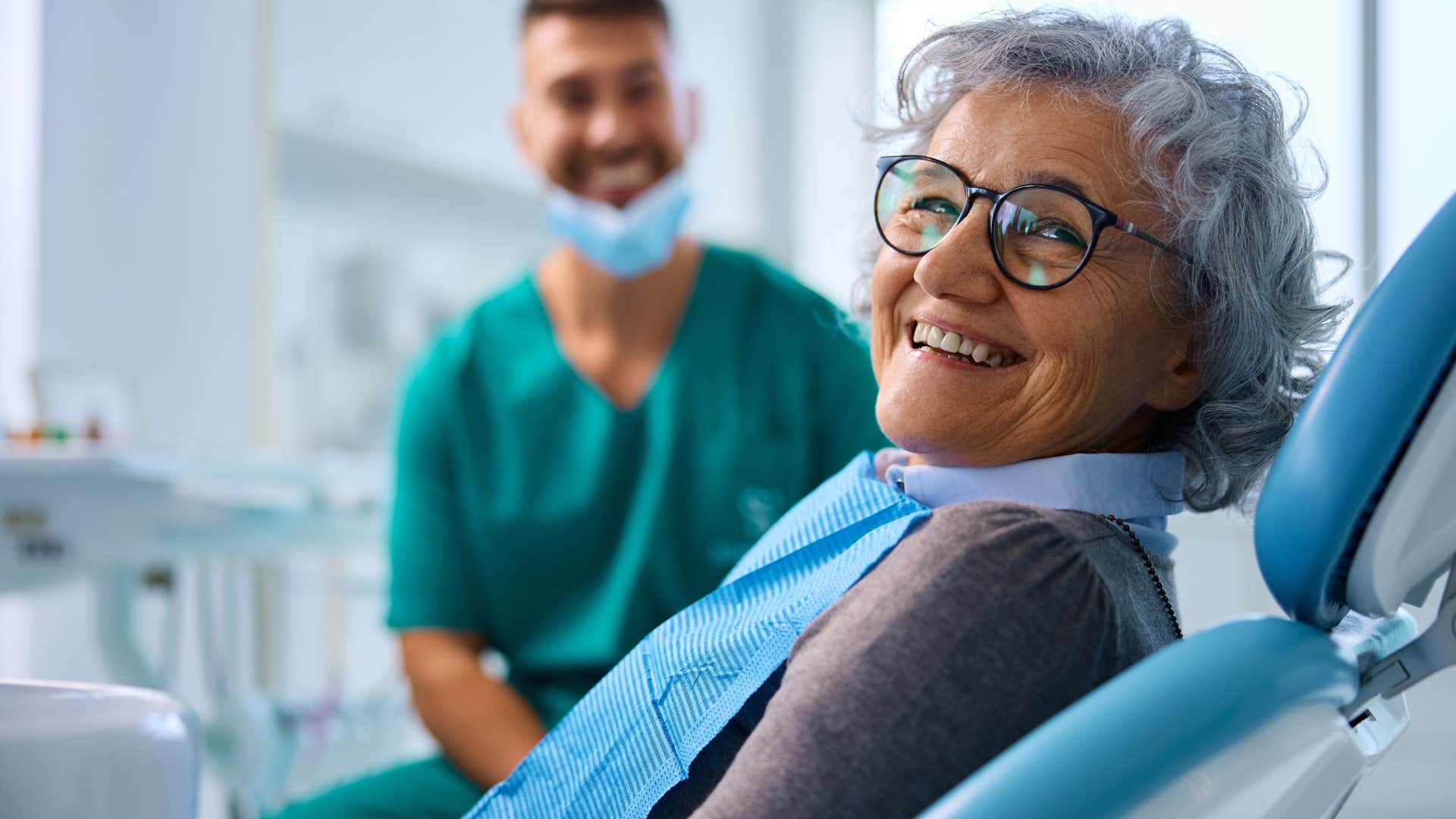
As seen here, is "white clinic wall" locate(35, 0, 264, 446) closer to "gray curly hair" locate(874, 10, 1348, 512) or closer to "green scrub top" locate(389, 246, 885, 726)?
"green scrub top" locate(389, 246, 885, 726)

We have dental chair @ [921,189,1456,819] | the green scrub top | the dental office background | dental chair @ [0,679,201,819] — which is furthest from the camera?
the dental office background

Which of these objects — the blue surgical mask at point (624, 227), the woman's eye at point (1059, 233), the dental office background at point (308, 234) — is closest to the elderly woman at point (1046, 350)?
the woman's eye at point (1059, 233)

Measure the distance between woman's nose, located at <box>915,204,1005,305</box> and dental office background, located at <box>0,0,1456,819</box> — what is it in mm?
266

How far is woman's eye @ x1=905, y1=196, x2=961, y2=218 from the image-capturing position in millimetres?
742

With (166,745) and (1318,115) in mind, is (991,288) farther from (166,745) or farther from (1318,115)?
(1318,115)

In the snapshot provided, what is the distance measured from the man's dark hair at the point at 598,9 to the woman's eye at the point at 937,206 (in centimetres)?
75

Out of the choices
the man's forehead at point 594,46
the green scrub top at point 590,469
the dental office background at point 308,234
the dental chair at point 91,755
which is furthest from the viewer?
the dental office background at point 308,234

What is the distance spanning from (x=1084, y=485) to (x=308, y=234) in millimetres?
2828

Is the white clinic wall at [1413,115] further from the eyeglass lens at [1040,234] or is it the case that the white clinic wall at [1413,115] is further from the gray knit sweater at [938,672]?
the gray knit sweater at [938,672]

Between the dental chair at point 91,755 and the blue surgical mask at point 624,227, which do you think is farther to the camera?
the blue surgical mask at point 624,227

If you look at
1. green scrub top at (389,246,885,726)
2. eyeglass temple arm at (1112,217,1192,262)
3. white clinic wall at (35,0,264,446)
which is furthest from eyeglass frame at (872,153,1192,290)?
white clinic wall at (35,0,264,446)

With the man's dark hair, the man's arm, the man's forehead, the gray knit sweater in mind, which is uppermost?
the man's dark hair

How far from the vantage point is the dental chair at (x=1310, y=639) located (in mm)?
465

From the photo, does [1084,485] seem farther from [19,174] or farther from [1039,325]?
[19,174]
